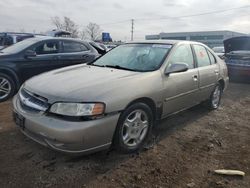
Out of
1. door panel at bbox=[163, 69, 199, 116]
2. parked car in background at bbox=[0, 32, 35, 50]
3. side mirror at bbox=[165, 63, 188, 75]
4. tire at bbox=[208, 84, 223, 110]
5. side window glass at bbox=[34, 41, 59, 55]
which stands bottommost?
tire at bbox=[208, 84, 223, 110]

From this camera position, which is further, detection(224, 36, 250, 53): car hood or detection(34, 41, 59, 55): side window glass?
detection(224, 36, 250, 53): car hood

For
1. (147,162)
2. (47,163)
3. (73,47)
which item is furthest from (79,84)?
(73,47)

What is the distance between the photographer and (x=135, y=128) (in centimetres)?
367

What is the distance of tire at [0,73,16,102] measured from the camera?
6.27 m

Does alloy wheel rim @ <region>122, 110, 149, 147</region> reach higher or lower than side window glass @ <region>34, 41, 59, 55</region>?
lower

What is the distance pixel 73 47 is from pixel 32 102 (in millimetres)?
4547

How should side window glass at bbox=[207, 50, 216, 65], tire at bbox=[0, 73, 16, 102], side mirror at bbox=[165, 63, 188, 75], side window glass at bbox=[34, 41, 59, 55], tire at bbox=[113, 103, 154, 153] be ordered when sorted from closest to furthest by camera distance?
tire at bbox=[113, 103, 154, 153], side mirror at bbox=[165, 63, 188, 75], side window glass at bbox=[207, 50, 216, 65], tire at bbox=[0, 73, 16, 102], side window glass at bbox=[34, 41, 59, 55]

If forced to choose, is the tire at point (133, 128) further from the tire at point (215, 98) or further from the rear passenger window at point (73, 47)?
the rear passenger window at point (73, 47)

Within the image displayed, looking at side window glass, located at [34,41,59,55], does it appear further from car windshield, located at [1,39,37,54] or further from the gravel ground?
the gravel ground

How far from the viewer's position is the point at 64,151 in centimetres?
306

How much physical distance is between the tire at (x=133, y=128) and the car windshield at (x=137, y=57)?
68 cm

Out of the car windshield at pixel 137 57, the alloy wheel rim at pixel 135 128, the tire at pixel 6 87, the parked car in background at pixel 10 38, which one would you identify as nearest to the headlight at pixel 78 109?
the alloy wheel rim at pixel 135 128

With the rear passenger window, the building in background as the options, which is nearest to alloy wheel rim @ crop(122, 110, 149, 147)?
the rear passenger window

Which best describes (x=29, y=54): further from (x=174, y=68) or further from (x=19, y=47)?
(x=174, y=68)
